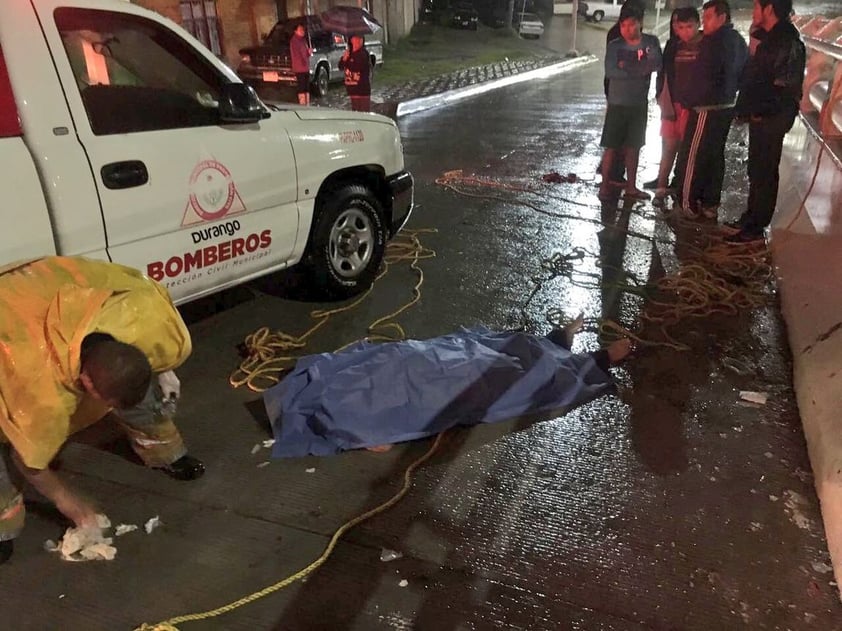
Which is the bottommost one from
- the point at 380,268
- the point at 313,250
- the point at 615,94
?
the point at 380,268

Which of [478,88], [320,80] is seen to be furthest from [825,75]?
[320,80]

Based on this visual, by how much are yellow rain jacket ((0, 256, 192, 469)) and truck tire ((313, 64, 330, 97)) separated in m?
14.3

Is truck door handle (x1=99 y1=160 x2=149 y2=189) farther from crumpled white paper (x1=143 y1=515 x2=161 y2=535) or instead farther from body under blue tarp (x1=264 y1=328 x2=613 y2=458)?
crumpled white paper (x1=143 y1=515 x2=161 y2=535)

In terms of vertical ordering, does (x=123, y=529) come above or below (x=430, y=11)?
below

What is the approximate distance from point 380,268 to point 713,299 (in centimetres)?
254

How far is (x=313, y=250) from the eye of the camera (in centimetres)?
479

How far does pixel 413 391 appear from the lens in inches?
139

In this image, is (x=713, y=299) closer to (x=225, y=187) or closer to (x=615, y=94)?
(x=615, y=94)

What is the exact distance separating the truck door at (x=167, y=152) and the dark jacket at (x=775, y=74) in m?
3.84

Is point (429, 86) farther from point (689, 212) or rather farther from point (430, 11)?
point (430, 11)

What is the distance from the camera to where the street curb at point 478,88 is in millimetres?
14039

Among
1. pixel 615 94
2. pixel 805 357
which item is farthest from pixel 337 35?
pixel 805 357

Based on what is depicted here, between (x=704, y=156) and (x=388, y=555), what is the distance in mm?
5474

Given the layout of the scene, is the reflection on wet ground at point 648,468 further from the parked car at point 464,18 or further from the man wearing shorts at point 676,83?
the parked car at point 464,18
